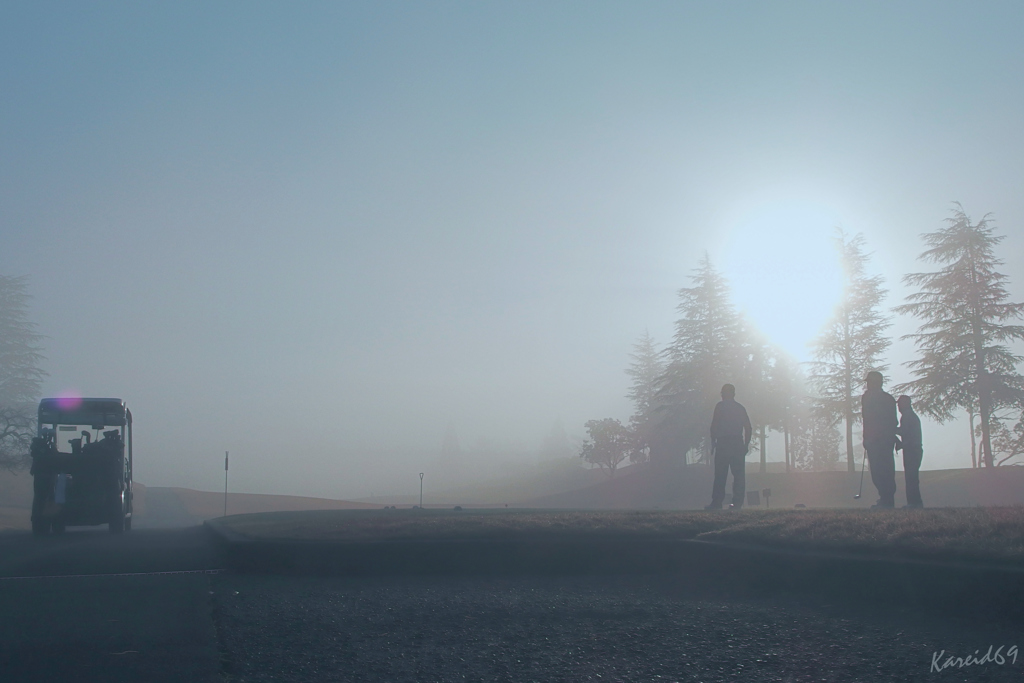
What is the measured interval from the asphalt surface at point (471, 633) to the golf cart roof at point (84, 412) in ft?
36.5

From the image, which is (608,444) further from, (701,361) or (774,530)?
(774,530)

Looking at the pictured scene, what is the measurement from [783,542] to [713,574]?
63cm

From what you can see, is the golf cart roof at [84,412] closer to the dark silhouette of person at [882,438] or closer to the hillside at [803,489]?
the hillside at [803,489]

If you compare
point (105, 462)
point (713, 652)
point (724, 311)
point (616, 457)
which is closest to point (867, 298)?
point (724, 311)

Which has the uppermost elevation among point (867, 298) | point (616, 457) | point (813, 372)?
point (867, 298)

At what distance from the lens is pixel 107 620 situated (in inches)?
200

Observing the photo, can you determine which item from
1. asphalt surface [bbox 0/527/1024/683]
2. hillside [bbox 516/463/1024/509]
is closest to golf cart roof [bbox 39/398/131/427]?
asphalt surface [bbox 0/527/1024/683]

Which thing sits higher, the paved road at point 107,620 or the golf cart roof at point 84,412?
the golf cart roof at point 84,412

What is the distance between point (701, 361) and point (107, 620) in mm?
37310

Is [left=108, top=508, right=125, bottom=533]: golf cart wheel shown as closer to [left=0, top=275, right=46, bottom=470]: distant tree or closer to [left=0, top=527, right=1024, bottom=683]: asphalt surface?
[left=0, top=527, right=1024, bottom=683]: asphalt surface

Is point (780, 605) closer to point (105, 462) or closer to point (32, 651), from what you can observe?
point (32, 651)

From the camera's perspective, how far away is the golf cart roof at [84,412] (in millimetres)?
16312

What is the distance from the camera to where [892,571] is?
198 inches

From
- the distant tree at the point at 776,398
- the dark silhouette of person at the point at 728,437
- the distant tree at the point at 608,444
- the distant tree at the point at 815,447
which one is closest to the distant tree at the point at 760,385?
the distant tree at the point at 776,398
